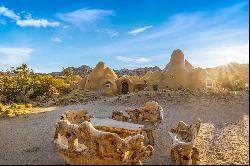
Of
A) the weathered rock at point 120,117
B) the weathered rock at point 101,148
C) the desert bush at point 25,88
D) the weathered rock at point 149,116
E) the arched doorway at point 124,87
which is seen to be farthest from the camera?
the arched doorway at point 124,87

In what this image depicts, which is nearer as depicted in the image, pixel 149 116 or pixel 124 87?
pixel 149 116

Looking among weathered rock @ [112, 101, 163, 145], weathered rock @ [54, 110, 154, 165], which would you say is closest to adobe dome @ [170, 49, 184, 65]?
weathered rock @ [112, 101, 163, 145]

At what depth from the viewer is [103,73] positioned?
3744cm

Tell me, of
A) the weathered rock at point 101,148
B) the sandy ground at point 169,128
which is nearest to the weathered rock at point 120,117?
the sandy ground at point 169,128

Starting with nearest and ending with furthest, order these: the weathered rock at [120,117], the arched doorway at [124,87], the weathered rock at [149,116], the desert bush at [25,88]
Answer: the weathered rock at [149,116] → the weathered rock at [120,117] → the desert bush at [25,88] → the arched doorway at [124,87]

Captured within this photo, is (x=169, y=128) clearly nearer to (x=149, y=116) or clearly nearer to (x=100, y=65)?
(x=149, y=116)

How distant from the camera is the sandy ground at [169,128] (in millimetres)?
11227

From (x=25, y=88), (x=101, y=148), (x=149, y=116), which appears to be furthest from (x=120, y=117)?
(x=25, y=88)

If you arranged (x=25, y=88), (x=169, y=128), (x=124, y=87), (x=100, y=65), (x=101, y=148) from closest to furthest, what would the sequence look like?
1. (x=101, y=148)
2. (x=169, y=128)
3. (x=25, y=88)
4. (x=124, y=87)
5. (x=100, y=65)

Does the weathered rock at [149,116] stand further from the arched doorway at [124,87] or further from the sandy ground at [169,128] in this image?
the arched doorway at [124,87]

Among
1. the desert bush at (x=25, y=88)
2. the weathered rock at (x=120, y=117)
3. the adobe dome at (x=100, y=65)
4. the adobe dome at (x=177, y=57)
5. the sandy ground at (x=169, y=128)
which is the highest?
the adobe dome at (x=177, y=57)

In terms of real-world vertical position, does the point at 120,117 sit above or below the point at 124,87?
below

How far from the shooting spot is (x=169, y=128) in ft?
52.7

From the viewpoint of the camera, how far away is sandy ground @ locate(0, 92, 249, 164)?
442 inches
